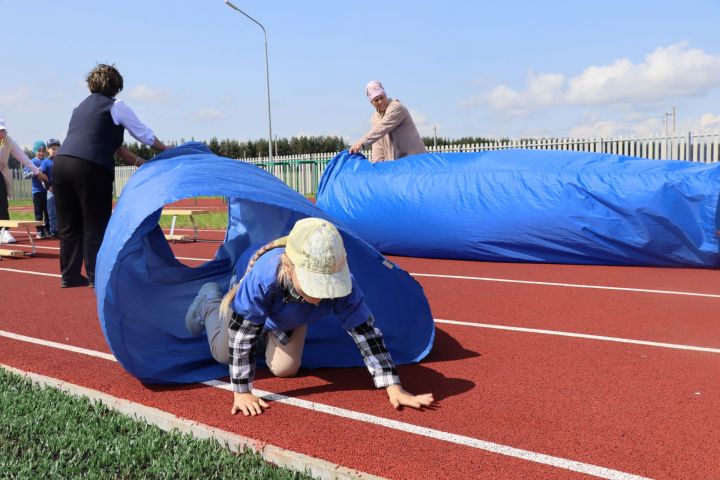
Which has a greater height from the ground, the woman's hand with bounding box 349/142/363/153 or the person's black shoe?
the woman's hand with bounding box 349/142/363/153

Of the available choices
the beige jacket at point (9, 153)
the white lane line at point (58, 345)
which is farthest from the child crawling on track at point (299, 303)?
the beige jacket at point (9, 153)

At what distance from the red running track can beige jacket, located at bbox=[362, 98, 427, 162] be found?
4.05 meters

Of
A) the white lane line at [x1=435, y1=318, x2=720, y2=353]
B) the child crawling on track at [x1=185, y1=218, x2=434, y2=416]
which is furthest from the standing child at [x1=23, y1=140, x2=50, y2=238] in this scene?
the child crawling on track at [x1=185, y1=218, x2=434, y2=416]

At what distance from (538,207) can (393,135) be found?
2980 millimetres

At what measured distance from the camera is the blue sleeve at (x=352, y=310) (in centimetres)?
347

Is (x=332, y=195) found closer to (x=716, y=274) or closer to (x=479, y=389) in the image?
(x=716, y=274)

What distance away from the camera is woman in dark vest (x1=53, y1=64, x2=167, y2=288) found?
→ 643cm

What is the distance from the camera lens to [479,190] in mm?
9016

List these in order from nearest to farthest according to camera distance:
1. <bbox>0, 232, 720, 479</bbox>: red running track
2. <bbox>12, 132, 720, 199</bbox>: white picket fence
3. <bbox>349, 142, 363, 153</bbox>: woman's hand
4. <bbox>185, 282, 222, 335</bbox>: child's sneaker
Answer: <bbox>0, 232, 720, 479</bbox>: red running track → <bbox>185, 282, 222, 335</bbox>: child's sneaker → <bbox>349, 142, 363, 153</bbox>: woman's hand → <bbox>12, 132, 720, 199</bbox>: white picket fence

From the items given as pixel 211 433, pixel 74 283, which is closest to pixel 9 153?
A: pixel 74 283

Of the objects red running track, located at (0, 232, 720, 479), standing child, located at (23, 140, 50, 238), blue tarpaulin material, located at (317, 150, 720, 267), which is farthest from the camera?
standing child, located at (23, 140, 50, 238)

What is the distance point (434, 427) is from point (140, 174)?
2935 mm

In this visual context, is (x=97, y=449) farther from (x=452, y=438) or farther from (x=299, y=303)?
(x=452, y=438)

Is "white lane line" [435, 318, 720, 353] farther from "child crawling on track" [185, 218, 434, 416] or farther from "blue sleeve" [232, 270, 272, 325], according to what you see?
"blue sleeve" [232, 270, 272, 325]
